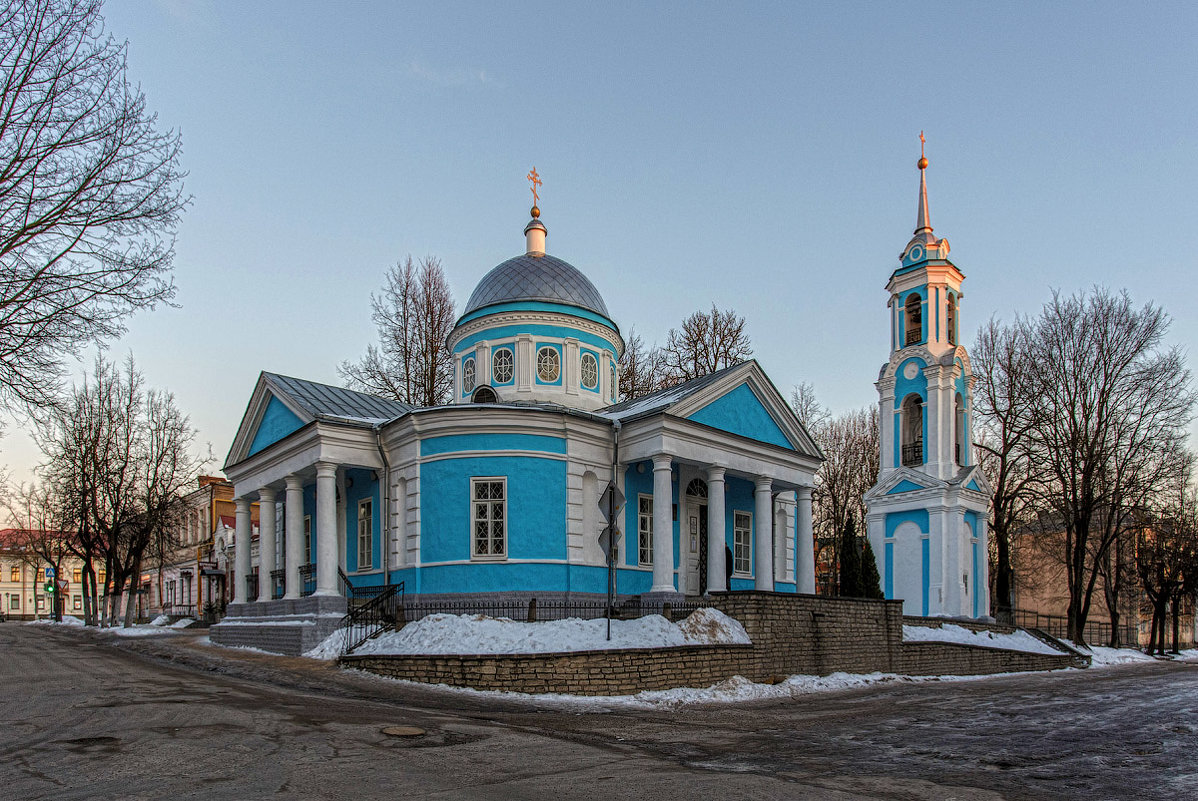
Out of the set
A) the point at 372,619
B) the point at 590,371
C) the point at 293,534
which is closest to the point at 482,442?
the point at 372,619

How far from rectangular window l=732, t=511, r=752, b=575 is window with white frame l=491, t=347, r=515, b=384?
7164 mm

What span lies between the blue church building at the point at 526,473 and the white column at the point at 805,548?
2.7 inches

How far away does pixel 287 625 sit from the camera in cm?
1903

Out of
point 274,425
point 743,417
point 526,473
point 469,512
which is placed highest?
point 743,417

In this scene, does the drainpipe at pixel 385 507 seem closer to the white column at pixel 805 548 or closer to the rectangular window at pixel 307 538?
the rectangular window at pixel 307 538

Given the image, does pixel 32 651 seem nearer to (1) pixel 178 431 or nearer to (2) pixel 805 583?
(1) pixel 178 431

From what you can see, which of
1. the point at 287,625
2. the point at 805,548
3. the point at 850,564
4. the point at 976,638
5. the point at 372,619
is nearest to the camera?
the point at 372,619

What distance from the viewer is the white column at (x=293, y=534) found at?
66.3 feet

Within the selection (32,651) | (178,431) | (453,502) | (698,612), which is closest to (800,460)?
(698,612)

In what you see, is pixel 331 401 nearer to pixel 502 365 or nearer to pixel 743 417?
pixel 502 365

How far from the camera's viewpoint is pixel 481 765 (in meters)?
7.71

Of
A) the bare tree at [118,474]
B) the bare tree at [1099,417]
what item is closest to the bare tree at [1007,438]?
the bare tree at [1099,417]

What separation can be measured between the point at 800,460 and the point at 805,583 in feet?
10.5

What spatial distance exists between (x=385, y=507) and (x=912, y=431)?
73.1 ft
